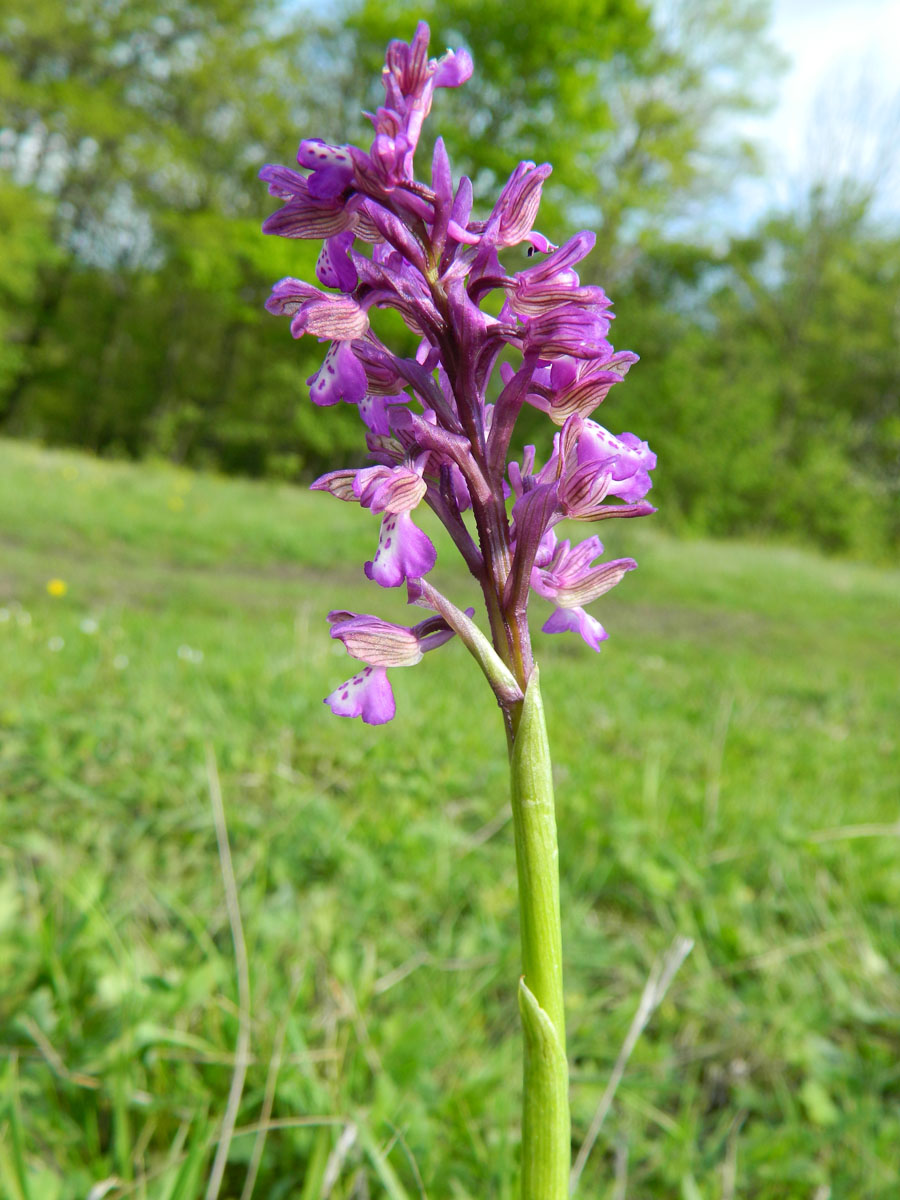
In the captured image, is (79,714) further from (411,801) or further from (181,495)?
(181,495)

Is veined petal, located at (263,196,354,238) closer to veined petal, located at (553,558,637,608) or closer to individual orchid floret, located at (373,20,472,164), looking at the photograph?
individual orchid floret, located at (373,20,472,164)

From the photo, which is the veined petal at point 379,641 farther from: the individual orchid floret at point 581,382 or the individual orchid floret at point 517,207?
the individual orchid floret at point 517,207

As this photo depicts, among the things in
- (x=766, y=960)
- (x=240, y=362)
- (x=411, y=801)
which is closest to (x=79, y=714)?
(x=411, y=801)

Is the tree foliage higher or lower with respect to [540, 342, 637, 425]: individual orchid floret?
higher

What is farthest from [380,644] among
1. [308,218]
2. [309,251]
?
[309,251]

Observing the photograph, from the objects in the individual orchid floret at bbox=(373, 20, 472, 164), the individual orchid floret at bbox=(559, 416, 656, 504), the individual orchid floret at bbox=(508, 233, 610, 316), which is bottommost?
the individual orchid floret at bbox=(559, 416, 656, 504)

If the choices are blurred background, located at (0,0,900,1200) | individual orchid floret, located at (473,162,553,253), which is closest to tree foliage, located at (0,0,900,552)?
blurred background, located at (0,0,900,1200)
